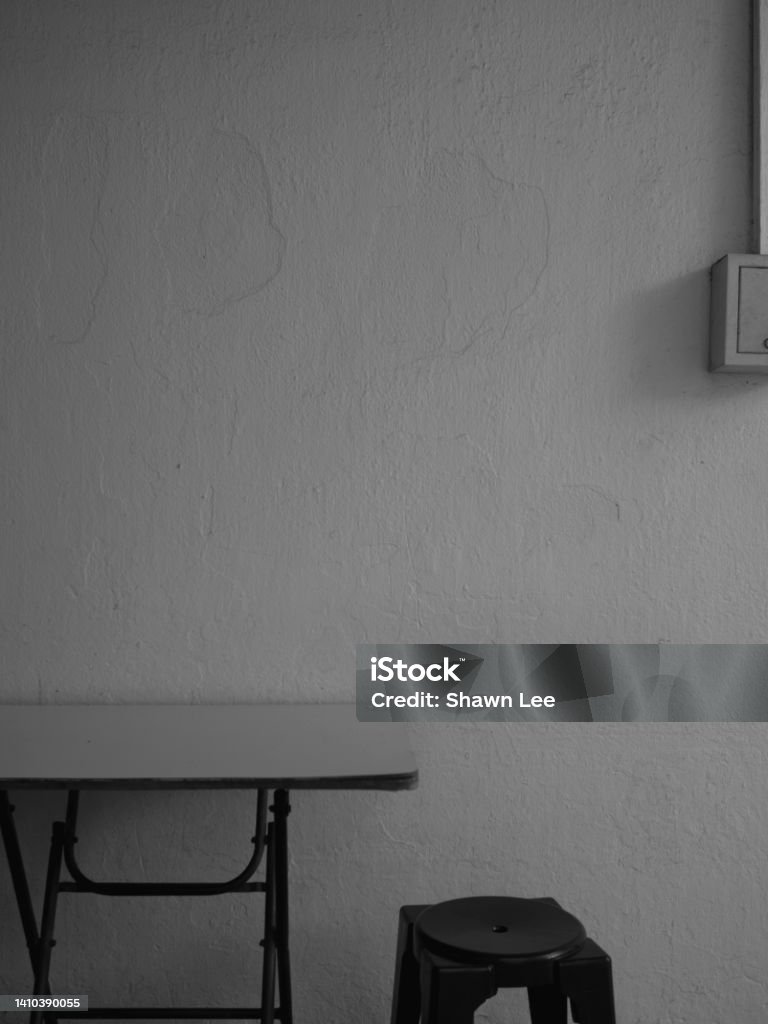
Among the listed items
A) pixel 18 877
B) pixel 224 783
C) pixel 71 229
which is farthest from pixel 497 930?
pixel 71 229

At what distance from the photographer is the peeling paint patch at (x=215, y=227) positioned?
7.79 ft

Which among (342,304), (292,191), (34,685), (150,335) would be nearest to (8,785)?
(34,685)

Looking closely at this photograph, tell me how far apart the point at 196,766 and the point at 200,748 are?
0.14 meters

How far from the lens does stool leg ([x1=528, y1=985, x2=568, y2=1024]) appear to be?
1.75m

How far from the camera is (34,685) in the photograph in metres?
2.38

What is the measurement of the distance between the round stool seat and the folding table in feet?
1.01

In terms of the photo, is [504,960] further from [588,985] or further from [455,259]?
[455,259]

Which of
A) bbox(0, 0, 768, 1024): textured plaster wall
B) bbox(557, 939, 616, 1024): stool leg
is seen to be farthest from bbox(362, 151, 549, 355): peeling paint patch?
bbox(557, 939, 616, 1024): stool leg

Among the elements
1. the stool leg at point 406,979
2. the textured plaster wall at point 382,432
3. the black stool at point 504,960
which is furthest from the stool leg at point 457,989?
the textured plaster wall at point 382,432

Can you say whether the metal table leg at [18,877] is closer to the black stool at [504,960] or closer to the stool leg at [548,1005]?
the black stool at [504,960]

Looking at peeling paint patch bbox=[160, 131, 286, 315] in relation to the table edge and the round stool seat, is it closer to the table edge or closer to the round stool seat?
the table edge

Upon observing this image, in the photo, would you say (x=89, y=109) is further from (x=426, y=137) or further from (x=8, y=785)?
(x=8, y=785)

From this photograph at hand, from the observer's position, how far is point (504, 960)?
1.68 meters

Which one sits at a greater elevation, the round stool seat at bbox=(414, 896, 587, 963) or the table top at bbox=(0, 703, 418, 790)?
the table top at bbox=(0, 703, 418, 790)
